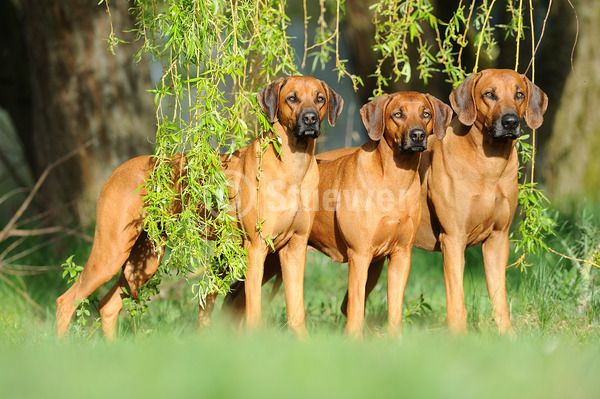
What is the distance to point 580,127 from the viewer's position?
12.8 metres

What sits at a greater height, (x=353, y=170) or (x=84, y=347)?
(x=353, y=170)

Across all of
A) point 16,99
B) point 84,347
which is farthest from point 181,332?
point 16,99

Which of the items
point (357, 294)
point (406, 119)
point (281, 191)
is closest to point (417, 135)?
point (406, 119)

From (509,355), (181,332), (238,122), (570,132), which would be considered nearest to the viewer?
(509,355)

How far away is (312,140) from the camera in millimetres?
5641

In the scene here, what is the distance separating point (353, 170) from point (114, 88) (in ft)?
15.7

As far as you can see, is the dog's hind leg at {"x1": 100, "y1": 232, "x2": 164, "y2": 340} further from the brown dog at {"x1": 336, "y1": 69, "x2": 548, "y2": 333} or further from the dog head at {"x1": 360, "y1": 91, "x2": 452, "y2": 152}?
the brown dog at {"x1": 336, "y1": 69, "x2": 548, "y2": 333}

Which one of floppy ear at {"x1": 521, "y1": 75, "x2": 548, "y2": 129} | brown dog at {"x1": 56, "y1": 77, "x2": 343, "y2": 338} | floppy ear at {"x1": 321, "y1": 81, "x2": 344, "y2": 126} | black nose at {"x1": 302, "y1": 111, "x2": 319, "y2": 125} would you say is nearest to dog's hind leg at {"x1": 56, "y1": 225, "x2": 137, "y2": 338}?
brown dog at {"x1": 56, "y1": 77, "x2": 343, "y2": 338}

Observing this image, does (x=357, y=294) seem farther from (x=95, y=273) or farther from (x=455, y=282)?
(x=95, y=273)

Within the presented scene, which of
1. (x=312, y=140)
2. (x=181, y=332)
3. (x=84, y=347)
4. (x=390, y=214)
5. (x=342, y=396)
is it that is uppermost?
(x=312, y=140)

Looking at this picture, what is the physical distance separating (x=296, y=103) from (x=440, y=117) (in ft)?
3.54

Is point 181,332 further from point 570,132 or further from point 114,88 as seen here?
point 570,132

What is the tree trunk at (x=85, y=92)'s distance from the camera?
9.34 meters

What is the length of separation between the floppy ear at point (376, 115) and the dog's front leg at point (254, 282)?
1.17 m
